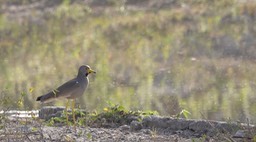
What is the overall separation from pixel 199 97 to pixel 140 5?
1148cm

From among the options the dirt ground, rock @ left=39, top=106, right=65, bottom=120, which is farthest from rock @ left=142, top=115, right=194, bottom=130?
rock @ left=39, top=106, right=65, bottom=120

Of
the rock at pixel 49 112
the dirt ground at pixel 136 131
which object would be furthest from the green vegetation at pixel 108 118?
the rock at pixel 49 112

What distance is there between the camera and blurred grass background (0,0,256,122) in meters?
10.6

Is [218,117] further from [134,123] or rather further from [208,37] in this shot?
[208,37]

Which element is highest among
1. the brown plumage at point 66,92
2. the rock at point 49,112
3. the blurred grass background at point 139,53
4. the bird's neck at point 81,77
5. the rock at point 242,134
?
the blurred grass background at point 139,53

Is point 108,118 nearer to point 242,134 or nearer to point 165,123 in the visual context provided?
point 165,123

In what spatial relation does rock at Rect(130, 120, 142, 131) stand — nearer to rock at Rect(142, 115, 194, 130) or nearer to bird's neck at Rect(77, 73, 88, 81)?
rock at Rect(142, 115, 194, 130)

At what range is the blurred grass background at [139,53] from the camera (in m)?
10.6

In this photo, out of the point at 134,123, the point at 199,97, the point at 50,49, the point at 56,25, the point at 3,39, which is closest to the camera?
the point at 134,123

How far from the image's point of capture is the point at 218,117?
9383 millimetres

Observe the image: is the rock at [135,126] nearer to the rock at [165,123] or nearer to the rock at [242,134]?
the rock at [165,123]

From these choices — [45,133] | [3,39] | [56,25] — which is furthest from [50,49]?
[45,133]

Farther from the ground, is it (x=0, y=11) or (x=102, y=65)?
(x=0, y=11)

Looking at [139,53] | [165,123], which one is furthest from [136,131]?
[139,53]
